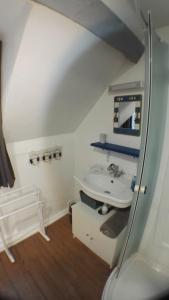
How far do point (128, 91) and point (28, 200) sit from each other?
1726 mm

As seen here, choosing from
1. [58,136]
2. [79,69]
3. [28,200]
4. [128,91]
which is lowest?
[28,200]

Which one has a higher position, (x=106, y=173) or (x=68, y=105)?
(x=68, y=105)

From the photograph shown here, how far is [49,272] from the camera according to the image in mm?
1648

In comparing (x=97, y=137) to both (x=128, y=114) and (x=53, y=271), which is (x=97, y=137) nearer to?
(x=128, y=114)

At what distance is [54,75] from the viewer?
1.37 meters

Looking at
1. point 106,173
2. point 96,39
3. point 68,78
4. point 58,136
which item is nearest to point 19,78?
point 68,78

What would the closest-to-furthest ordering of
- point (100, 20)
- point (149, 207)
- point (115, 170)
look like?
point (100, 20) → point (149, 207) → point (115, 170)

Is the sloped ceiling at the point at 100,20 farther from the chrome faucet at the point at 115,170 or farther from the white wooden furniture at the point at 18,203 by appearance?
the white wooden furniture at the point at 18,203

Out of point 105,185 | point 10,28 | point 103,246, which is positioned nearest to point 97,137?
point 105,185

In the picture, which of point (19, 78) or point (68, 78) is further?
point (68, 78)

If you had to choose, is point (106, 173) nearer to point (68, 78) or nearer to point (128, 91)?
point (128, 91)

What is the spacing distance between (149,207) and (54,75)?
1.53m

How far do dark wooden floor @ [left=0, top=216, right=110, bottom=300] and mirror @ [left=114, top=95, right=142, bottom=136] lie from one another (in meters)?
1.45

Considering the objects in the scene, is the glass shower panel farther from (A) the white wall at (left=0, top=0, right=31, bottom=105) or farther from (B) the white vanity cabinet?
(A) the white wall at (left=0, top=0, right=31, bottom=105)
